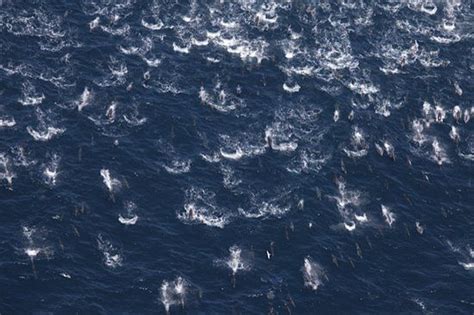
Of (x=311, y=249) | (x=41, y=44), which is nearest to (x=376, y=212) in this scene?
(x=311, y=249)

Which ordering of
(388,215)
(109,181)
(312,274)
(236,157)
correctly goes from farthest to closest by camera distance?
(236,157) < (109,181) < (388,215) < (312,274)

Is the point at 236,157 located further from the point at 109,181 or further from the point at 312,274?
the point at 312,274

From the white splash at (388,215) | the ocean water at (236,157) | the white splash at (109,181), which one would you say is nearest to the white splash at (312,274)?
the ocean water at (236,157)

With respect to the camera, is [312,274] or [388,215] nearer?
[312,274]

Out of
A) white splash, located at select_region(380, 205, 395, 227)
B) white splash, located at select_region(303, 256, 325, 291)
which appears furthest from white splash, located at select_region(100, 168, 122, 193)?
white splash, located at select_region(380, 205, 395, 227)

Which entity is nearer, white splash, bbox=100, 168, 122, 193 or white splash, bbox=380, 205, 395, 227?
white splash, bbox=380, 205, 395, 227

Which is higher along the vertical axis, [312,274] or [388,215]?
[388,215]

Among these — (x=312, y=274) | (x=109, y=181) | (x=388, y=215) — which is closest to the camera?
(x=312, y=274)

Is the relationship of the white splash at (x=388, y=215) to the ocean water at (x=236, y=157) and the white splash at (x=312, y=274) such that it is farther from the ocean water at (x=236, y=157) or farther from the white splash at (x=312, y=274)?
the white splash at (x=312, y=274)

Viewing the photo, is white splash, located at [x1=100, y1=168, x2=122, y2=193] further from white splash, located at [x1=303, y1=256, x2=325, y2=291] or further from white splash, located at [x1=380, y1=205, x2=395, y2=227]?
white splash, located at [x1=380, y1=205, x2=395, y2=227]

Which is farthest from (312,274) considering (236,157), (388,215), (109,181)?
(109,181)
